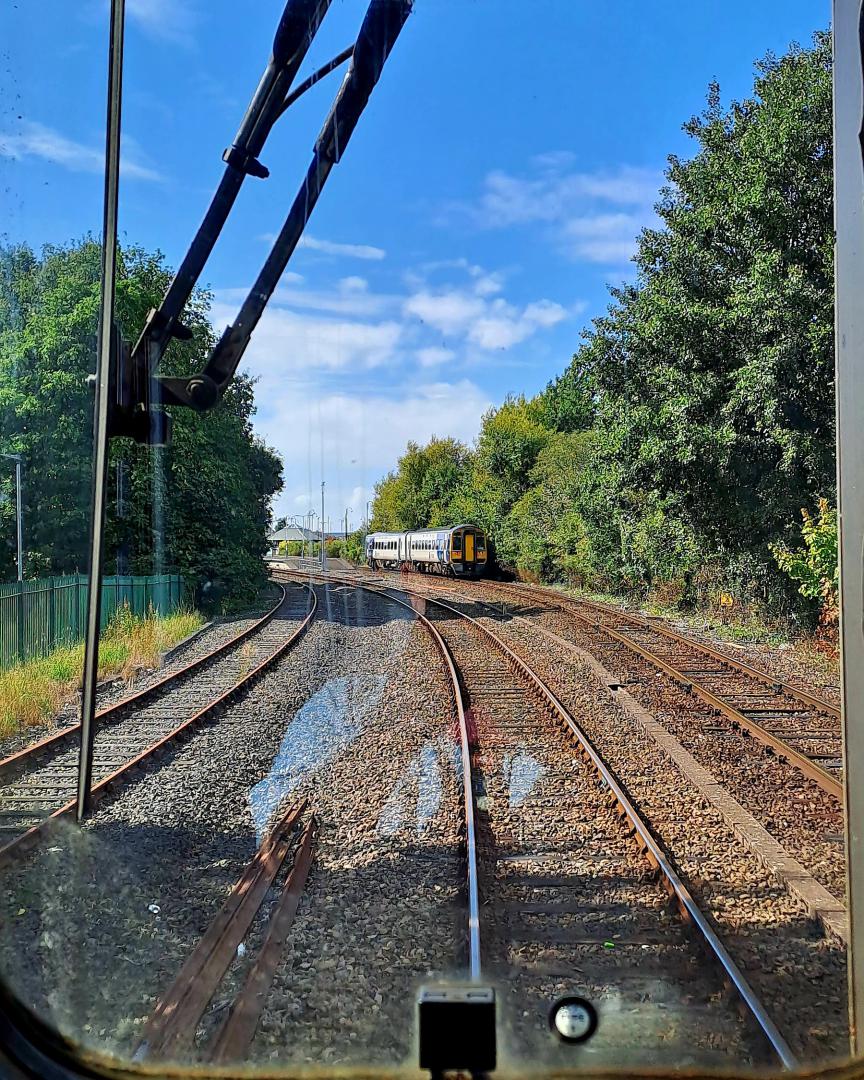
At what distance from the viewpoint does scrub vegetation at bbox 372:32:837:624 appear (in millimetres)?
7062

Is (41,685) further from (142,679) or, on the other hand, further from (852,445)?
(142,679)

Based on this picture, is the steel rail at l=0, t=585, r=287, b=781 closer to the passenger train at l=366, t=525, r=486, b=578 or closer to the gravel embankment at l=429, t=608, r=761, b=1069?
the gravel embankment at l=429, t=608, r=761, b=1069

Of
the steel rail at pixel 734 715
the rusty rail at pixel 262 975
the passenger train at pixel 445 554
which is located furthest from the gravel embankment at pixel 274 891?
the passenger train at pixel 445 554

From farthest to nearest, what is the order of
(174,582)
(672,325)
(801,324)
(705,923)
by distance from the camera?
(672,325)
(801,324)
(174,582)
(705,923)

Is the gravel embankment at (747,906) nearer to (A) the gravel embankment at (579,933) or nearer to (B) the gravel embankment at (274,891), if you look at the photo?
(A) the gravel embankment at (579,933)

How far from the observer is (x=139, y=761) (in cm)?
552

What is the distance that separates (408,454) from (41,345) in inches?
67.8

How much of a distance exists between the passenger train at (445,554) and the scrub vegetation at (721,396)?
3.74ft

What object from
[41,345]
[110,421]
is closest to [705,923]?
[110,421]

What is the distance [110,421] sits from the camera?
2.08 meters

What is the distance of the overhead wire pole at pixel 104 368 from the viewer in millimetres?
1921

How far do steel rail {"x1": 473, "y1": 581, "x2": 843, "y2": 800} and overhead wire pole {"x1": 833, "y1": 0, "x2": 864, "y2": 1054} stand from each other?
3225 millimetres

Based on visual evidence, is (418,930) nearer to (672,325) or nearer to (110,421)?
(110,421)

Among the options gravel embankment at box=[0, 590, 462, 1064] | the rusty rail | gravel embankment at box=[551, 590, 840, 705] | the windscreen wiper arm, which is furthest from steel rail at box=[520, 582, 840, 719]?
the windscreen wiper arm
